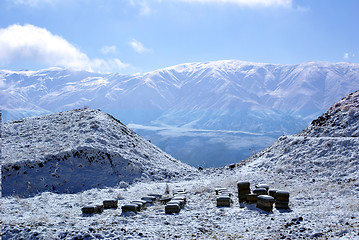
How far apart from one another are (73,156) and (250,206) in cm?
1456

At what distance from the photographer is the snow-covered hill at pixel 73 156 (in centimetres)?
1970

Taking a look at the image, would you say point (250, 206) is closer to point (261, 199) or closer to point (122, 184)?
point (261, 199)

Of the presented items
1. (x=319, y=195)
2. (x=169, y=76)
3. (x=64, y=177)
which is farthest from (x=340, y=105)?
(x=169, y=76)

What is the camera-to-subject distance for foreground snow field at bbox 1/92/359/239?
973 cm

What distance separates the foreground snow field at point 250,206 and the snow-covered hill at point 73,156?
4.17 ft

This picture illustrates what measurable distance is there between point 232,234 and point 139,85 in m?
171

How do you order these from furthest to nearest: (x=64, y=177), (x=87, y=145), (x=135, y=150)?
(x=135, y=150), (x=87, y=145), (x=64, y=177)

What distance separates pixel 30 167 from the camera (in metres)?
20.4

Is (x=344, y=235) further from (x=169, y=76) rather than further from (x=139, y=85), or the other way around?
(x=169, y=76)

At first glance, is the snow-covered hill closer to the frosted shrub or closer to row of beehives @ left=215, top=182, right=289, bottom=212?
the frosted shrub

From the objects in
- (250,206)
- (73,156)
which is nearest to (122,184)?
(73,156)

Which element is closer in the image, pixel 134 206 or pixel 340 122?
pixel 134 206

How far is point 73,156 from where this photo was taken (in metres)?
22.2

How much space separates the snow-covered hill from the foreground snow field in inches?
50.1
